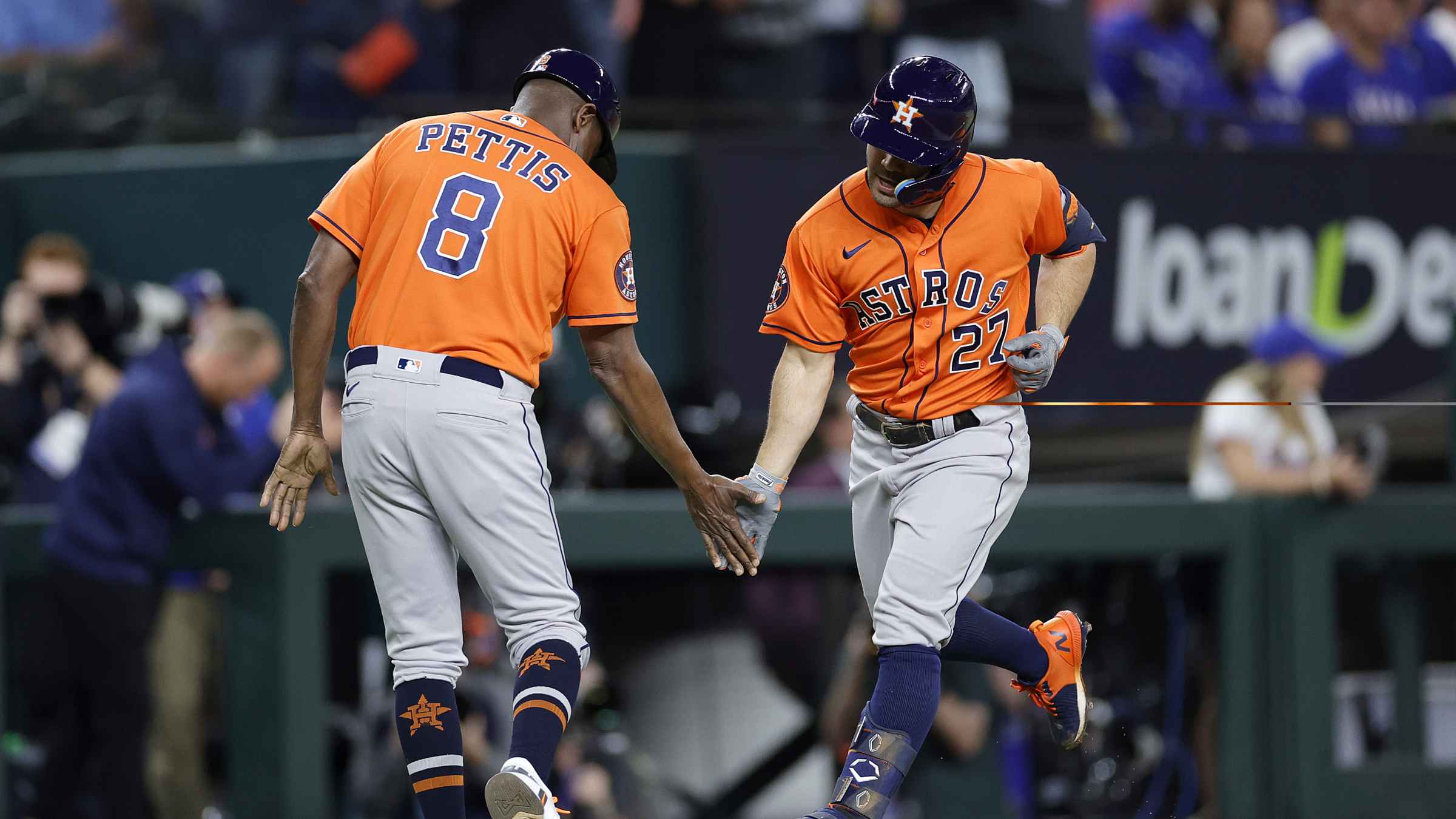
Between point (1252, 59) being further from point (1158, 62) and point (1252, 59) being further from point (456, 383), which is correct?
point (456, 383)

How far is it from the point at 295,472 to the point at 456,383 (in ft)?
1.70

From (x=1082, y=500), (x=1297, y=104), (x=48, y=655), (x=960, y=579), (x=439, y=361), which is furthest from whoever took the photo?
(x=1297, y=104)

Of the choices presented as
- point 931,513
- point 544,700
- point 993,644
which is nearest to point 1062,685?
point 993,644

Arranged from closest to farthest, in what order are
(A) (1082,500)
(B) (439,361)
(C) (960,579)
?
(B) (439,361), (C) (960,579), (A) (1082,500)

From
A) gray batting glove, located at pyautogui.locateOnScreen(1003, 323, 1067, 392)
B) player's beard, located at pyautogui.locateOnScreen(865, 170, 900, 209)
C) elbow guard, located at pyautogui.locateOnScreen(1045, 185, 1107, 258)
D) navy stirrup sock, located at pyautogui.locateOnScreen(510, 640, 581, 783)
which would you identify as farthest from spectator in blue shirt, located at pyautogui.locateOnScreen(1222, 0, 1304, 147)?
navy stirrup sock, located at pyautogui.locateOnScreen(510, 640, 581, 783)

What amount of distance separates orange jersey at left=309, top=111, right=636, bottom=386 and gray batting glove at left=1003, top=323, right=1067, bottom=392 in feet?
3.55

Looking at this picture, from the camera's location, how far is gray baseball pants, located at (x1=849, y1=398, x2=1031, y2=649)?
209 inches

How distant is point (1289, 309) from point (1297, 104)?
52.4 inches

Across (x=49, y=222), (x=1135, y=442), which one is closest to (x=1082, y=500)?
(x=1135, y=442)

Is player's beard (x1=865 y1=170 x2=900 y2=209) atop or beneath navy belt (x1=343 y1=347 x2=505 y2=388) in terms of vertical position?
atop

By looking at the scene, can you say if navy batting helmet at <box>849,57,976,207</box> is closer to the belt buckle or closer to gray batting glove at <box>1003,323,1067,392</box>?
gray batting glove at <box>1003,323,1067,392</box>

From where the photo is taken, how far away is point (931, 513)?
17.6ft

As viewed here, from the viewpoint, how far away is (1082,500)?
335 inches

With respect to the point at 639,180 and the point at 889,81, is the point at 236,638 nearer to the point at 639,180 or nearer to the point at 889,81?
the point at 639,180
